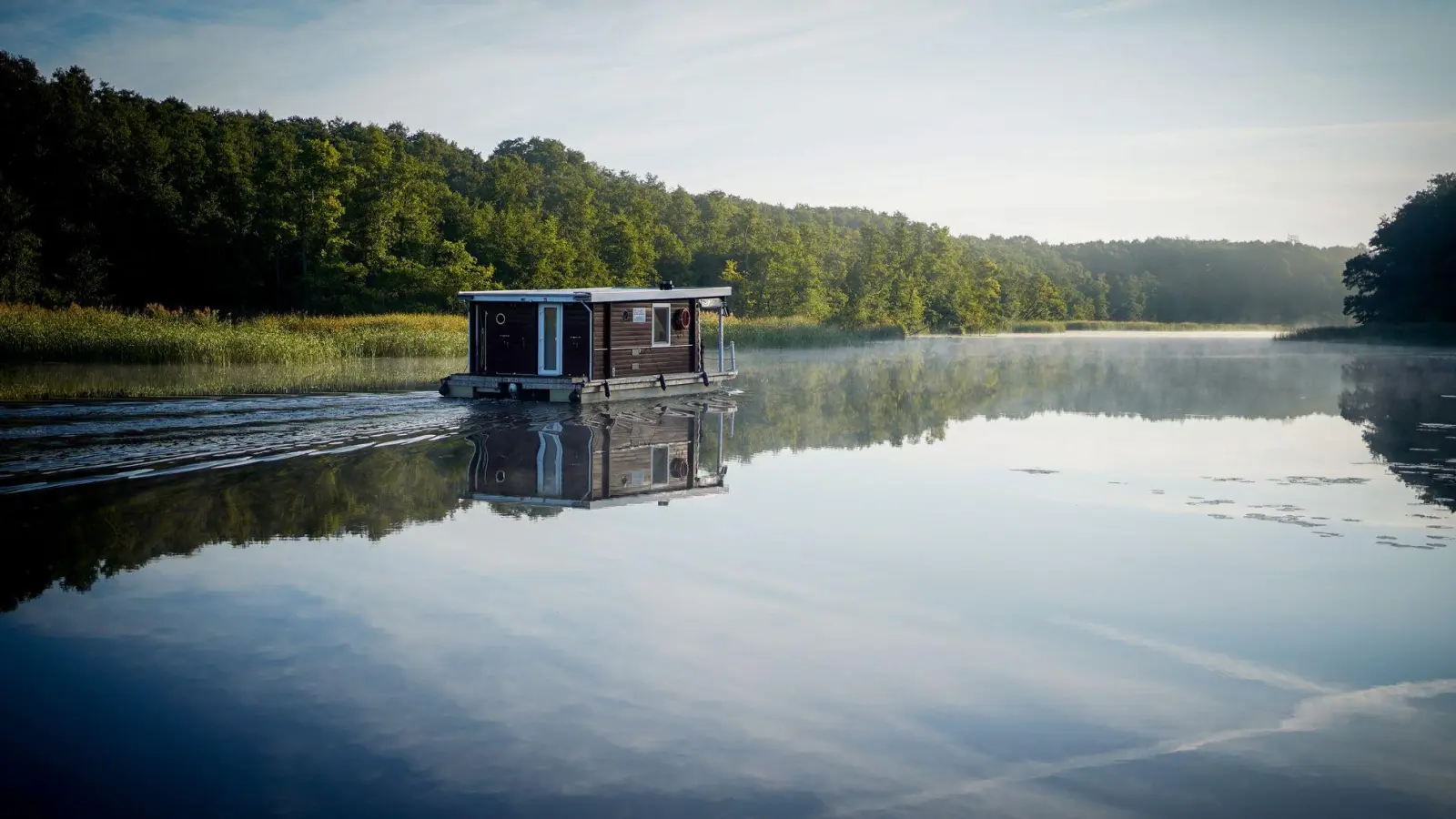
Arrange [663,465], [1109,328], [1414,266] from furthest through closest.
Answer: [1109,328], [1414,266], [663,465]

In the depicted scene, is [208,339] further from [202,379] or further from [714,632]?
[714,632]

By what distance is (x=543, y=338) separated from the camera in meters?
27.4

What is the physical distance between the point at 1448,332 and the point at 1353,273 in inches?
580

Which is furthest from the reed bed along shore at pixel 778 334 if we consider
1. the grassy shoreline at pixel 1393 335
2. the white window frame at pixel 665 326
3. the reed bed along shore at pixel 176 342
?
the grassy shoreline at pixel 1393 335

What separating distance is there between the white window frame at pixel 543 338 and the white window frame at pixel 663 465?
9.35m

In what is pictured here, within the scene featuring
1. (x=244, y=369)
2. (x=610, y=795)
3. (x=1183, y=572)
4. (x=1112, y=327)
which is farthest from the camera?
(x=1112, y=327)

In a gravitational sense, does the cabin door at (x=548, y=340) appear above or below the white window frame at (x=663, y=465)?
above

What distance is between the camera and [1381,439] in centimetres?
1989

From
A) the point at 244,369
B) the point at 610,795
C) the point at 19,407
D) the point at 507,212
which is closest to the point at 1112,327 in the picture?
the point at 507,212

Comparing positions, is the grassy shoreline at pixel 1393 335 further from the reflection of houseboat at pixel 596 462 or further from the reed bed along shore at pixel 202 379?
the reflection of houseboat at pixel 596 462

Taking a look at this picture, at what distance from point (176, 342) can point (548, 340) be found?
13933 millimetres

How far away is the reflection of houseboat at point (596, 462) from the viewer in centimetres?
1343

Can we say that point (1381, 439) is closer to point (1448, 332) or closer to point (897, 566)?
point (897, 566)

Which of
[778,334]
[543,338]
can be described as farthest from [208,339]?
[778,334]
